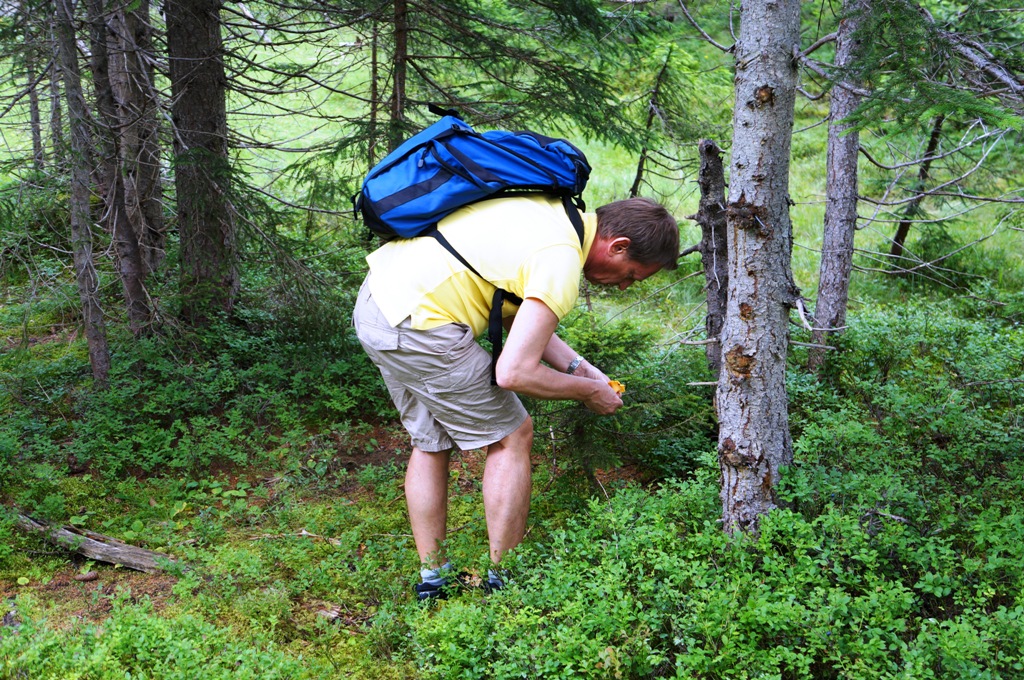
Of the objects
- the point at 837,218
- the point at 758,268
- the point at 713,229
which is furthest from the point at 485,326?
the point at 837,218

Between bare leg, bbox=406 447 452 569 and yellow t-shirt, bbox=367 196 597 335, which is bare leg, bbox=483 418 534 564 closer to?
bare leg, bbox=406 447 452 569

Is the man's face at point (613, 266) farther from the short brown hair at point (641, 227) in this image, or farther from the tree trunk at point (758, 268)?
the tree trunk at point (758, 268)

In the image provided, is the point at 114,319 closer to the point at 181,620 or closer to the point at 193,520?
the point at 193,520

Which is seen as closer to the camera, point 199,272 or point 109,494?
point 109,494

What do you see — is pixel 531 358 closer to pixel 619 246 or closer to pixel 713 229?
pixel 619 246

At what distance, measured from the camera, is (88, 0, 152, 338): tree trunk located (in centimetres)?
543

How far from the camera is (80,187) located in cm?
504

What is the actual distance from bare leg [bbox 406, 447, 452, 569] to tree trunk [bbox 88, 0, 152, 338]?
126 inches

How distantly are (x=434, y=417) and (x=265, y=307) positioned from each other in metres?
4.17

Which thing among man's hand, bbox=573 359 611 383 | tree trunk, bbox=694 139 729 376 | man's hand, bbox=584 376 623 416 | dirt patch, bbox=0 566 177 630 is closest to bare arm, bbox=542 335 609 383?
man's hand, bbox=573 359 611 383

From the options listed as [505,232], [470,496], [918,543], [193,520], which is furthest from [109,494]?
[918,543]

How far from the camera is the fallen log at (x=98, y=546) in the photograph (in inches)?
165

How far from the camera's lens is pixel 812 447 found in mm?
3932

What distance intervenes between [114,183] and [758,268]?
4582 millimetres
